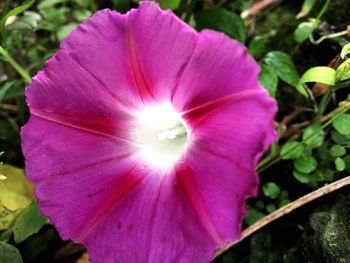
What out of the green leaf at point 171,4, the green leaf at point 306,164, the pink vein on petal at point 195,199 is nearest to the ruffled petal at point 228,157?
the pink vein on petal at point 195,199

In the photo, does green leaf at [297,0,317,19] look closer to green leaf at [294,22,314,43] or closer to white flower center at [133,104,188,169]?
green leaf at [294,22,314,43]

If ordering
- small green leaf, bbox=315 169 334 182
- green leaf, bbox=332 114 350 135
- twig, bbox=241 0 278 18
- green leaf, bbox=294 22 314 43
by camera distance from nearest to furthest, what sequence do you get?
green leaf, bbox=332 114 350 135
small green leaf, bbox=315 169 334 182
green leaf, bbox=294 22 314 43
twig, bbox=241 0 278 18

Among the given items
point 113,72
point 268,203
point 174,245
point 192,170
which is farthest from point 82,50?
point 268,203

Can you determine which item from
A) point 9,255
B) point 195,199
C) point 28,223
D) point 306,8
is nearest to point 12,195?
point 28,223

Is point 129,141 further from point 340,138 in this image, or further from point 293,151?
point 340,138

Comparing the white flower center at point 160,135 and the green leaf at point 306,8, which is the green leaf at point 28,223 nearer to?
the white flower center at point 160,135

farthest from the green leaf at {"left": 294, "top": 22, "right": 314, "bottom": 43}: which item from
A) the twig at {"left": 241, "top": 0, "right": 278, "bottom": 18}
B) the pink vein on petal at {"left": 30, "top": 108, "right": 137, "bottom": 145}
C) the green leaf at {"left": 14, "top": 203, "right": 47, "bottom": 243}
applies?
the green leaf at {"left": 14, "top": 203, "right": 47, "bottom": 243}

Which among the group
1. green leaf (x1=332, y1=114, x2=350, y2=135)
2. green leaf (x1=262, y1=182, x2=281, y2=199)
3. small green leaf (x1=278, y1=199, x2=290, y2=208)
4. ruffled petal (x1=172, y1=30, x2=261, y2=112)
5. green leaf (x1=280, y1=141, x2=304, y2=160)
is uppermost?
ruffled petal (x1=172, y1=30, x2=261, y2=112)
